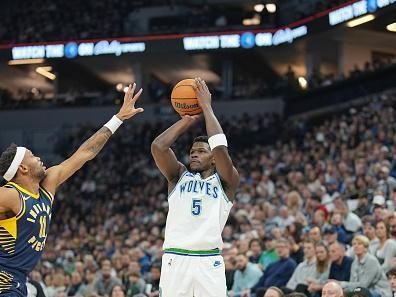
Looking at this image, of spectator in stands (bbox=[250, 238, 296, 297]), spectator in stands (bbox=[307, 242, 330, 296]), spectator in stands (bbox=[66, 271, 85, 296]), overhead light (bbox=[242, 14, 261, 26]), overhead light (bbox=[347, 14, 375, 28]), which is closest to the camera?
spectator in stands (bbox=[307, 242, 330, 296])

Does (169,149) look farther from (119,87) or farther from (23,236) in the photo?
(119,87)

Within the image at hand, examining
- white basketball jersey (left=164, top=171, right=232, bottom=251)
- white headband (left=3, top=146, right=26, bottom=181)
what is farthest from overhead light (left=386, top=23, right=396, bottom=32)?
white headband (left=3, top=146, right=26, bottom=181)

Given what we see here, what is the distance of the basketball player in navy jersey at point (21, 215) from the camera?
5672 mm

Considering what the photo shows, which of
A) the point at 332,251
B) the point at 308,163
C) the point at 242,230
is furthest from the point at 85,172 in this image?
the point at 332,251

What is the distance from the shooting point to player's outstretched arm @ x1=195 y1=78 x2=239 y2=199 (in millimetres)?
6496

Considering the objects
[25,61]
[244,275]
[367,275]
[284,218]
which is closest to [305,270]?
[367,275]

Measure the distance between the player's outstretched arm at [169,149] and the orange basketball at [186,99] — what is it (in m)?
0.06

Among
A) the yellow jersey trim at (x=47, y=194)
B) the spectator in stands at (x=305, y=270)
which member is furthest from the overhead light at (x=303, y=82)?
the yellow jersey trim at (x=47, y=194)

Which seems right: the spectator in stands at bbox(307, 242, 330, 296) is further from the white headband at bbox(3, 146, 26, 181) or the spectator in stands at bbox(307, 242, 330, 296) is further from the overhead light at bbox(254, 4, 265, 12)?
the overhead light at bbox(254, 4, 265, 12)

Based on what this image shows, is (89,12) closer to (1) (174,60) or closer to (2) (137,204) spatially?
(1) (174,60)

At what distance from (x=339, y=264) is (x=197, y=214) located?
4338mm

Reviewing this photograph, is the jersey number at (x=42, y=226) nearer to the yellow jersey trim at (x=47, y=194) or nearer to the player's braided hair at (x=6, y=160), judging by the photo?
the yellow jersey trim at (x=47, y=194)

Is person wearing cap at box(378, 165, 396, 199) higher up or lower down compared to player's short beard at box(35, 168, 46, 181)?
higher up

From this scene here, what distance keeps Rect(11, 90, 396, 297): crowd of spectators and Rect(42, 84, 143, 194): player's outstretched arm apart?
10.8ft
